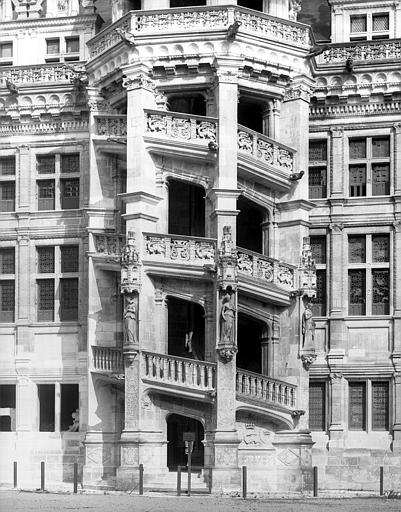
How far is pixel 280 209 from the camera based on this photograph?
155 feet

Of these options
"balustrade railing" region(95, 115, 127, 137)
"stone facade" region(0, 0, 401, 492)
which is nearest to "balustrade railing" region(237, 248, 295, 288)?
"stone facade" region(0, 0, 401, 492)

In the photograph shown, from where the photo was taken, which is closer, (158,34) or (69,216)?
(158,34)

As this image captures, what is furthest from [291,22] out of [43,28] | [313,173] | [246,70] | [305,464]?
[305,464]

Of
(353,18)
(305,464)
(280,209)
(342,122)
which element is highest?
(353,18)

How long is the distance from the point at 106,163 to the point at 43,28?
6731mm

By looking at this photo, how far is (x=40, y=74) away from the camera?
51375mm

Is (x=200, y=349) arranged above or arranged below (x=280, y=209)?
below

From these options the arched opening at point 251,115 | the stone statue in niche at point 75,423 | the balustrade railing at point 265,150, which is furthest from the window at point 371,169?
A: the stone statue in niche at point 75,423

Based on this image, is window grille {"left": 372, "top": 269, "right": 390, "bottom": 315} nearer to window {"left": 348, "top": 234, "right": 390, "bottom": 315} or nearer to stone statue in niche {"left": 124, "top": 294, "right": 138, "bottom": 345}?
window {"left": 348, "top": 234, "right": 390, "bottom": 315}

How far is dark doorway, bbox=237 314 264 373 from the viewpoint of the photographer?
47.8 m

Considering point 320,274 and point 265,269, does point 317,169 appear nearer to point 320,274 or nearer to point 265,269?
point 320,274

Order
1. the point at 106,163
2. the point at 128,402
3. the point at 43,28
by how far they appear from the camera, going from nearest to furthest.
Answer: the point at 128,402
the point at 106,163
the point at 43,28

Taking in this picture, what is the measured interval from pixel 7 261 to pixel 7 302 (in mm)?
1426

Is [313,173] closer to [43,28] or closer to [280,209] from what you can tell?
[280,209]
